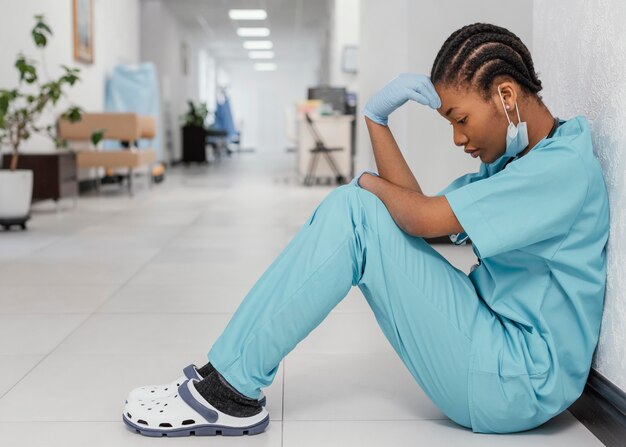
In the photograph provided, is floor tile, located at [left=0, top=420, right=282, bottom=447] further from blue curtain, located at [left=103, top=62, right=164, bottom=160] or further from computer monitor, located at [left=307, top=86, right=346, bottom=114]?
computer monitor, located at [left=307, top=86, right=346, bottom=114]

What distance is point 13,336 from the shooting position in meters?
2.34

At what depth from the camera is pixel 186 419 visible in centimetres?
151

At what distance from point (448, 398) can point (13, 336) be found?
4.54 ft

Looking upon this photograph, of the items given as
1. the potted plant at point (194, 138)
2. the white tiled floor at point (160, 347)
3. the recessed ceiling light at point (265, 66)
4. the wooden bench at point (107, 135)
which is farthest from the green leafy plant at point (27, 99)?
the recessed ceiling light at point (265, 66)

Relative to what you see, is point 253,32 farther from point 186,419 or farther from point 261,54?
point 186,419

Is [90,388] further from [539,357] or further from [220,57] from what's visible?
[220,57]

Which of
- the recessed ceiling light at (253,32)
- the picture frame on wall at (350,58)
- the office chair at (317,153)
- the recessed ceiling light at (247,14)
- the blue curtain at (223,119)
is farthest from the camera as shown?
the blue curtain at (223,119)

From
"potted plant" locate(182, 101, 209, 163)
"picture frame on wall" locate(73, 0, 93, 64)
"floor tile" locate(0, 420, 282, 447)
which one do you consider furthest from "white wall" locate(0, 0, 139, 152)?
"floor tile" locate(0, 420, 282, 447)

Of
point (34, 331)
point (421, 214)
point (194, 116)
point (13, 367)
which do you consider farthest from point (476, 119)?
point (194, 116)

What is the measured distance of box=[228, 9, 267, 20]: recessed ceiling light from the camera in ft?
44.5

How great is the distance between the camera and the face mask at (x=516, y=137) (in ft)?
4.60

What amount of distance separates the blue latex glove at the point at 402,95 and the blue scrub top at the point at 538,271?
17 cm

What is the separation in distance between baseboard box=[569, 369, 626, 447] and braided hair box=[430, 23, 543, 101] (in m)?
0.54

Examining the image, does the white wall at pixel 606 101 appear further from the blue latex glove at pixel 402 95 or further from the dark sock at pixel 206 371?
the dark sock at pixel 206 371
